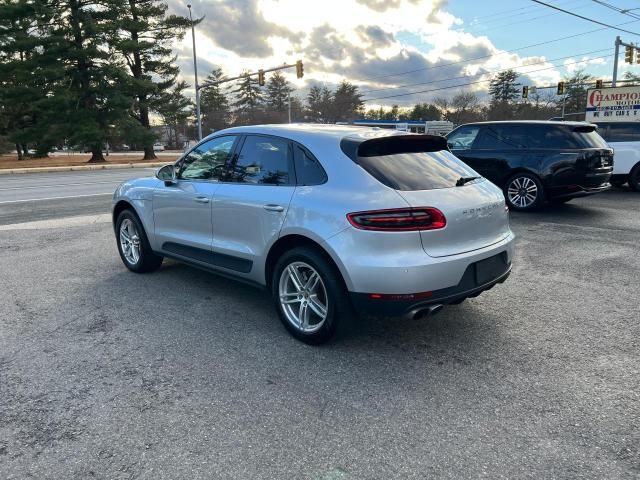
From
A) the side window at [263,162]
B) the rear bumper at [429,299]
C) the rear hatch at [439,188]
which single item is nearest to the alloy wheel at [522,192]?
the rear hatch at [439,188]

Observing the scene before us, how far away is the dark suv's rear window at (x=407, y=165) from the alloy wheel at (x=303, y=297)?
34.5 inches

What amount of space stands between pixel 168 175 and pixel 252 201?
1575 mm

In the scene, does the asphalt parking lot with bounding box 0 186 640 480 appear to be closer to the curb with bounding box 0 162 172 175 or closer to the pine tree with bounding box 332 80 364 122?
the curb with bounding box 0 162 172 175

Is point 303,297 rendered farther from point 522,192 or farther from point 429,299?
point 522,192

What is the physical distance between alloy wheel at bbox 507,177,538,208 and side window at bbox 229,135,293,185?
6821mm

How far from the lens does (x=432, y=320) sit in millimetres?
4176

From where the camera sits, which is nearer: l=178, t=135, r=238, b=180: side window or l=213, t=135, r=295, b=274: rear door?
l=213, t=135, r=295, b=274: rear door

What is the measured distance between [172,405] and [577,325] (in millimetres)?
3256

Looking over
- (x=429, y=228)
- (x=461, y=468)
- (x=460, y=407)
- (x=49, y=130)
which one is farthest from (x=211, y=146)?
(x=49, y=130)

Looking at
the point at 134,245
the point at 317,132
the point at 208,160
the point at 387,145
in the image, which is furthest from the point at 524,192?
the point at 134,245

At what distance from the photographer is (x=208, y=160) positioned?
185 inches

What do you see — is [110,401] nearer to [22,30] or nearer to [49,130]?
[49,130]

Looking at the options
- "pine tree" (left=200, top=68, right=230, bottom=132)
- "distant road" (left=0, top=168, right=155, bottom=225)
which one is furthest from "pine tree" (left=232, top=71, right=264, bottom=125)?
"distant road" (left=0, top=168, right=155, bottom=225)

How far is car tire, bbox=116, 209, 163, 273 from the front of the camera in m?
5.50
